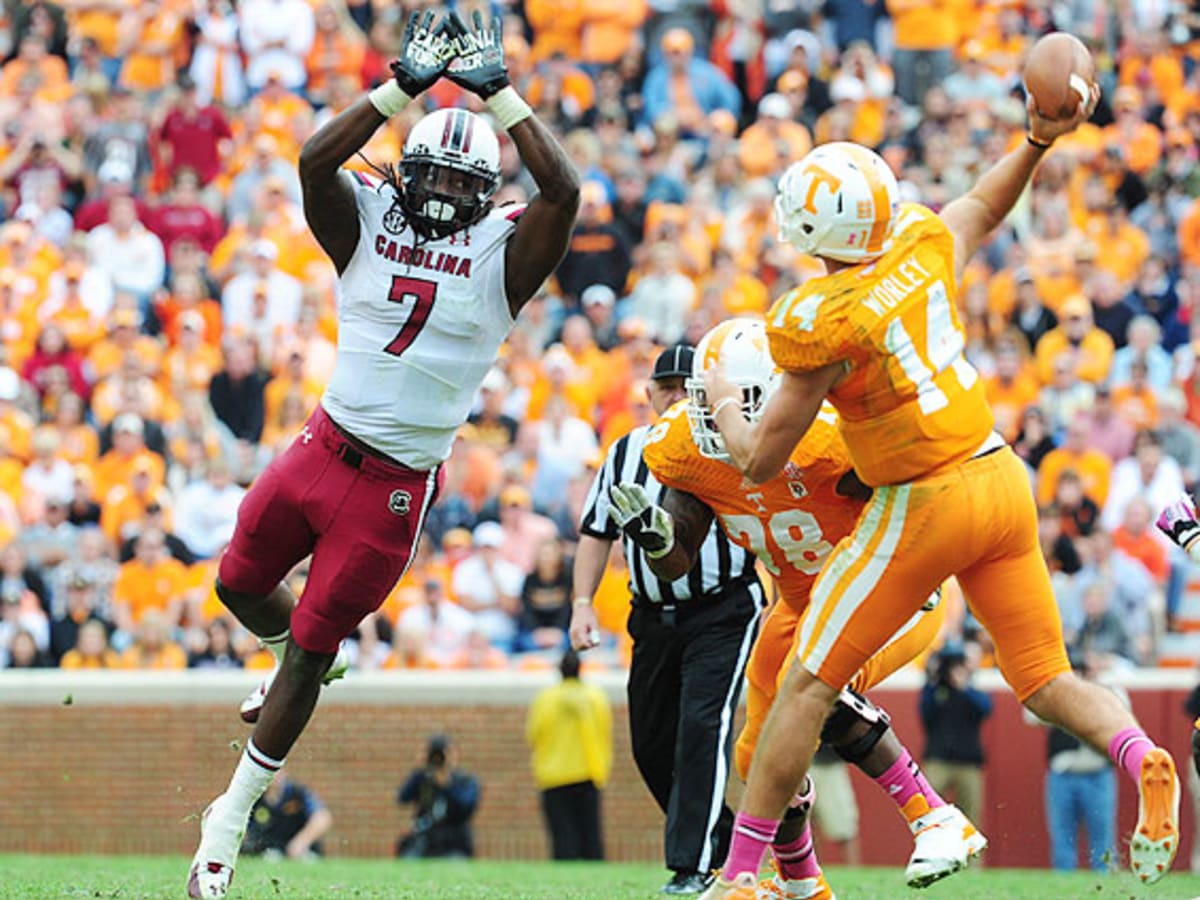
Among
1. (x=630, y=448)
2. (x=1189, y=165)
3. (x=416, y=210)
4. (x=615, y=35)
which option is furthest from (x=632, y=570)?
(x=615, y=35)

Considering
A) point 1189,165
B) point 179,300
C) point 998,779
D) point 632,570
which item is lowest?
point 998,779

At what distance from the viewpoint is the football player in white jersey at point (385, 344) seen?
23.3 ft

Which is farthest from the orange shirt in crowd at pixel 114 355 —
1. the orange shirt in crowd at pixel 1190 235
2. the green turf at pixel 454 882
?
the orange shirt in crowd at pixel 1190 235

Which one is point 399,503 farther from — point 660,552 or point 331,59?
point 331,59

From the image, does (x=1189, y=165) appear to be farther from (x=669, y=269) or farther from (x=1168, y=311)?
(x=669, y=269)

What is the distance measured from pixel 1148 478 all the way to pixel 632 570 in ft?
20.4

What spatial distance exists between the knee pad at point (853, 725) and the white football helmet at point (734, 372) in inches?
35.3

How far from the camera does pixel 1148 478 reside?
46.0ft

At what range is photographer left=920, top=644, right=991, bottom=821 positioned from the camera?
12773mm

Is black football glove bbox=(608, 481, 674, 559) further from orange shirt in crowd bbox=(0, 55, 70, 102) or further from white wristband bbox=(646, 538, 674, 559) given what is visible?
orange shirt in crowd bbox=(0, 55, 70, 102)

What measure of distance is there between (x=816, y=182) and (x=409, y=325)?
1.53 m

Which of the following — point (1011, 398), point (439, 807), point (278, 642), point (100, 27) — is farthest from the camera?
point (100, 27)

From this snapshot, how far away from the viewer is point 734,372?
670 centimetres

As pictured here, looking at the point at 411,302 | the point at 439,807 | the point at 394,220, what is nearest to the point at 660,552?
the point at 411,302
